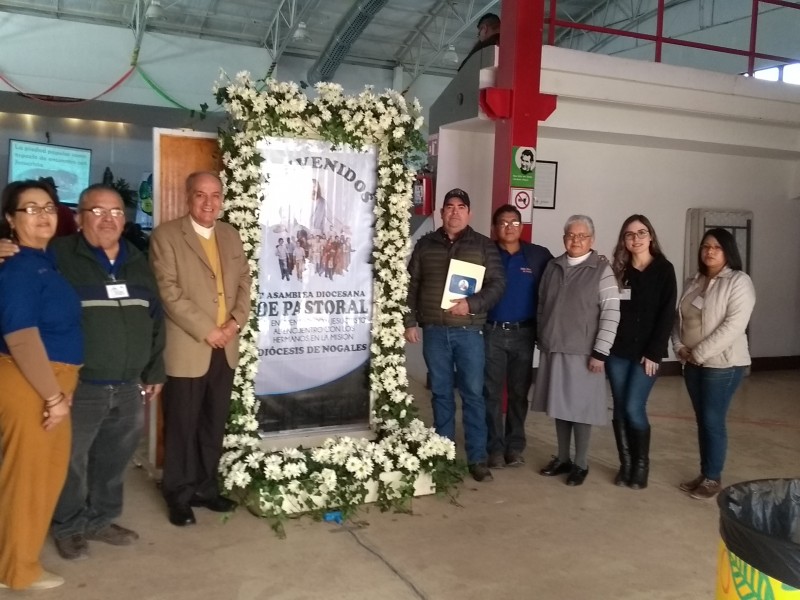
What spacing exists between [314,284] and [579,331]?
157cm

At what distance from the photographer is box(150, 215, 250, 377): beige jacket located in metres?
3.34

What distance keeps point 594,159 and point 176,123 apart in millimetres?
7888

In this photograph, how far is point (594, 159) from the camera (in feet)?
24.4

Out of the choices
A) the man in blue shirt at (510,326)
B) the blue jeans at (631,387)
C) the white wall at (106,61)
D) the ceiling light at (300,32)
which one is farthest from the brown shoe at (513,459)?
the ceiling light at (300,32)

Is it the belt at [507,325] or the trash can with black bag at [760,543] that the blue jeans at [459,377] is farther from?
the trash can with black bag at [760,543]

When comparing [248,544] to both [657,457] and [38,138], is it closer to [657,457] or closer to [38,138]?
[657,457]

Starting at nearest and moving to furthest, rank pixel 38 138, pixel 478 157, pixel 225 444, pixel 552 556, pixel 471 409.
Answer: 1. pixel 552 556
2. pixel 225 444
3. pixel 471 409
4. pixel 478 157
5. pixel 38 138

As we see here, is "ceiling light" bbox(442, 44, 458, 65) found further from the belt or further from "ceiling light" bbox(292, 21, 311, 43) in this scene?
the belt

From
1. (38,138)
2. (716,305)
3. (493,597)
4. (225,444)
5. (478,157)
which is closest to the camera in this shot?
(493,597)

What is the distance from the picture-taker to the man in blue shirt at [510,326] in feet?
14.6

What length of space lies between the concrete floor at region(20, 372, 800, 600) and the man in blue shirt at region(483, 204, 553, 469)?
0.33 m

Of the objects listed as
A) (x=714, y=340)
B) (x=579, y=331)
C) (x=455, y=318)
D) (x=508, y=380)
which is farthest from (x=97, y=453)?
(x=714, y=340)

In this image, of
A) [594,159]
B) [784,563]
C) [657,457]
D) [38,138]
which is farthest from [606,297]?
[38,138]

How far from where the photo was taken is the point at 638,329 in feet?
13.5
